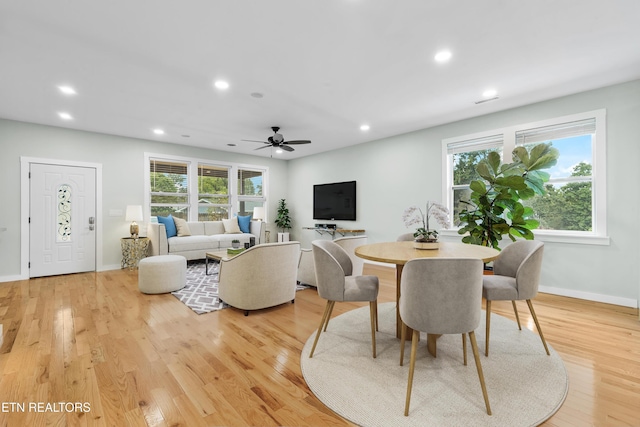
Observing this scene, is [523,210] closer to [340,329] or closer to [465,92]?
[465,92]

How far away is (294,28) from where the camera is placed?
2.39 metres

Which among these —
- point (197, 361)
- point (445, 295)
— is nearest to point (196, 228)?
point (197, 361)

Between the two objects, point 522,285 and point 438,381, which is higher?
point 522,285

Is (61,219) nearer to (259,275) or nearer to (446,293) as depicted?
(259,275)

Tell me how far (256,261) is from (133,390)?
146cm

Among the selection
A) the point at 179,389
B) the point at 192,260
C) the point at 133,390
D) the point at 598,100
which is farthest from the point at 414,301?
the point at 192,260

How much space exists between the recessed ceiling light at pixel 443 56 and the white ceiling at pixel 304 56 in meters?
0.08

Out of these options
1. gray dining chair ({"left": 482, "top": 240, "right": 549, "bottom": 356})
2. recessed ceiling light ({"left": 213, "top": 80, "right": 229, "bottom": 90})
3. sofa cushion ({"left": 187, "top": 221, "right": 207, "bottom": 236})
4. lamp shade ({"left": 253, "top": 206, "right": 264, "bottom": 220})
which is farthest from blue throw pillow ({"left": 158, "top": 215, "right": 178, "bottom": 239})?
gray dining chair ({"left": 482, "top": 240, "right": 549, "bottom": 356})

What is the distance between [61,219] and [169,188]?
190 centimetres

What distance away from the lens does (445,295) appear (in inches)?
64.1

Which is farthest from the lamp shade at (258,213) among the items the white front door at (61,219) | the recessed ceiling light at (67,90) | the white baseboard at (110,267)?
the recessed ceiling light at (67,90)

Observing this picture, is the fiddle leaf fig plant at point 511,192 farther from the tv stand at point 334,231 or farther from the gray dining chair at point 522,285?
the tv stand at point 334,231

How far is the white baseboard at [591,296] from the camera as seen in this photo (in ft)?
11.1

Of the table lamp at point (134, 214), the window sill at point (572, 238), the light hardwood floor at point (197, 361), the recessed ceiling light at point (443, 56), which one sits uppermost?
the recessed ceiling light at point (443, 56)
